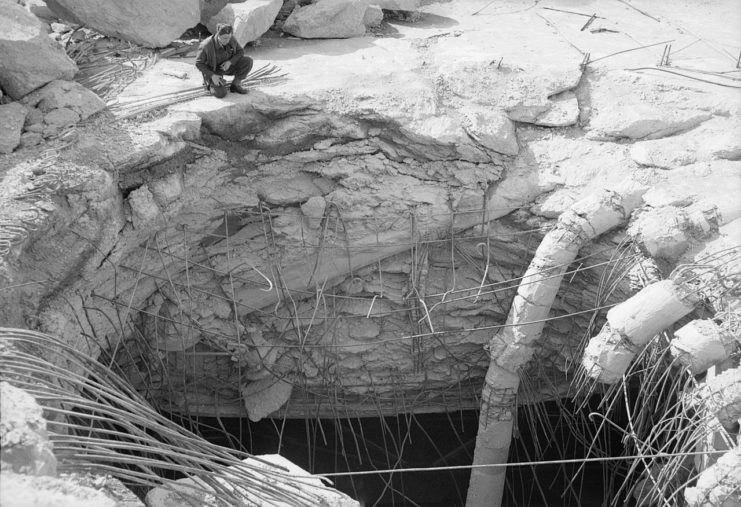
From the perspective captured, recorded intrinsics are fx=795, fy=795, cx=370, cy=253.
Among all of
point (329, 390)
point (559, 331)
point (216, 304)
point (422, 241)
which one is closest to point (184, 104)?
point (216, 304)

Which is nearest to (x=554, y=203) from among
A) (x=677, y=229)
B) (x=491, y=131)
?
(x=491, y=131)

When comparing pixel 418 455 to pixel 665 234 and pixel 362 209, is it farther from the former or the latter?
pixel 665 234

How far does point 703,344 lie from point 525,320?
1267 millimetres

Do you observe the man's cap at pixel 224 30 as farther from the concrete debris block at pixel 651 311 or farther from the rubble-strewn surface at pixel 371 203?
the concrete debris block at pixel 651 311

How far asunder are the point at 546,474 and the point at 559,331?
1.45 metres

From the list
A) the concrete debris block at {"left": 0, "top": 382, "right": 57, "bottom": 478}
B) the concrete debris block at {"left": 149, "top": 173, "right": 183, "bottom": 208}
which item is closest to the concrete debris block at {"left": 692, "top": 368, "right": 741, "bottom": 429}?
the concrete debris block at {"left": 0, "top": 382, "right": 57, "bottom": 478}

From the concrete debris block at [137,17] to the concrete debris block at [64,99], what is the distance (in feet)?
3.36

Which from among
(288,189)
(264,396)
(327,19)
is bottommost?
(264,396)

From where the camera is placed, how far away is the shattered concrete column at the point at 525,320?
477cm

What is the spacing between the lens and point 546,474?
6254 mm

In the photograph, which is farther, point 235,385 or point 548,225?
point 235,385

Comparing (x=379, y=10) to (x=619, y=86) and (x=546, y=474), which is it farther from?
(x=546, y=474)

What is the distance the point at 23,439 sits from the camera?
7.47 ft

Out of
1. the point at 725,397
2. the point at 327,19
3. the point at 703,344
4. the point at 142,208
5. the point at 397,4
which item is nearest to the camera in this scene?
the point at 725,397
